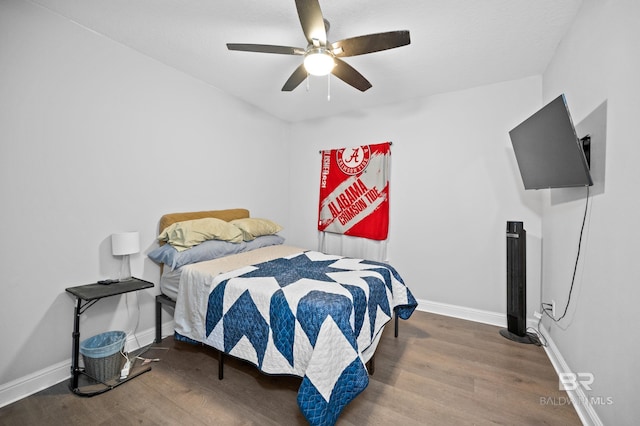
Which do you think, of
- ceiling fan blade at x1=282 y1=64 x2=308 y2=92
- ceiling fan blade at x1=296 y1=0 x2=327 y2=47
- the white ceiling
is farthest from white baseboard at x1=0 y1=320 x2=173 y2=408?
ceiling fan blade at x1=296 y1=0 x2=327 y2=47

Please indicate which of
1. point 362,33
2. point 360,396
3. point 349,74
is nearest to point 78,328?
point 360,396

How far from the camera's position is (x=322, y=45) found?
1838 millimetres

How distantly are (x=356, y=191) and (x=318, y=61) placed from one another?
81.1 inches

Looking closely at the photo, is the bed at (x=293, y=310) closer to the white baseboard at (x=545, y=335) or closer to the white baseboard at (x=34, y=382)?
the white baseboard at (x=34, y=382)

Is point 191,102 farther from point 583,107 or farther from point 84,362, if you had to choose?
point 583,107

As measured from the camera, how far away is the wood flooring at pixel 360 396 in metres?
1.58

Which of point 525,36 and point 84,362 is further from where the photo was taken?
point 525,36

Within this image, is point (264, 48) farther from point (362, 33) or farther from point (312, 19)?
point (362, 33)

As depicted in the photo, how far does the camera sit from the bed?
1448mm

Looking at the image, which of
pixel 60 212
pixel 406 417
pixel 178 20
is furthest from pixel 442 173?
pixel 60 212

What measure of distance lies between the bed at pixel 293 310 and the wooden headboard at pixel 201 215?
0.01 metres

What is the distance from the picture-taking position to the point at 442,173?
10.5 ft

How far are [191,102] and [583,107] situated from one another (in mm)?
3421

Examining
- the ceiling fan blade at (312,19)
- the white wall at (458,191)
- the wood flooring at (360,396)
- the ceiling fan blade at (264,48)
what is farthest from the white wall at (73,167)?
the white wall at (458,191)
